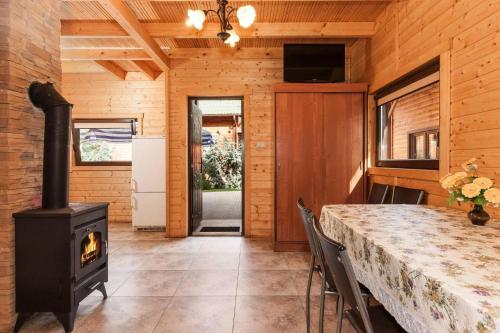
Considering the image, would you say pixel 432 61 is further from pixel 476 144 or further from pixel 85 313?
pixel 85 313

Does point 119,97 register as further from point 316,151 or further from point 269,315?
point 269,315

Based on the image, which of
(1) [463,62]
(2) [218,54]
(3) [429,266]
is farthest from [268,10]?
(3) [429,266]

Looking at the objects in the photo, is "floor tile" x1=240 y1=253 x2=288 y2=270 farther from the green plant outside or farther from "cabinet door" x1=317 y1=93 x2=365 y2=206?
the green plant outside

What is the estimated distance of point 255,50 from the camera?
4785 mm

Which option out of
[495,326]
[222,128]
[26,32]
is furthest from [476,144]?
[222,128]

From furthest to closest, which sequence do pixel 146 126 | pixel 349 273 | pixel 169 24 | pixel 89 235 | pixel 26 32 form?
1. pixel 146 126
2. pixel 169 24
3. pixel 89 235
4. pixel 26 32
5. pixel 349 273

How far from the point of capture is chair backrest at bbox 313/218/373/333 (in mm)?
1130

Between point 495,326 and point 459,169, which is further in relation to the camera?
point 459,169

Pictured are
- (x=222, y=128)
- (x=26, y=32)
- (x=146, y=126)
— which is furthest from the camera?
(x=222, y=128)

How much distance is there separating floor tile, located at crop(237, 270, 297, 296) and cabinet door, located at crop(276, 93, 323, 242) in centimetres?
84

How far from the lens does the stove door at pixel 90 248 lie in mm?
2252

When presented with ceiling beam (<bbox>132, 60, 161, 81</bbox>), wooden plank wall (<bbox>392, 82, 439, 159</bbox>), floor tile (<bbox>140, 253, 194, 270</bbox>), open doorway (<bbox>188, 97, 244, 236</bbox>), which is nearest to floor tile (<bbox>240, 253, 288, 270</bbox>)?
floor tile (<bbox>140, 253, 194, 270</bbox>)

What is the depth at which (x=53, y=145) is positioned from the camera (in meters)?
2.33

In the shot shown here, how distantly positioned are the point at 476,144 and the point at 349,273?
64.6 inches
